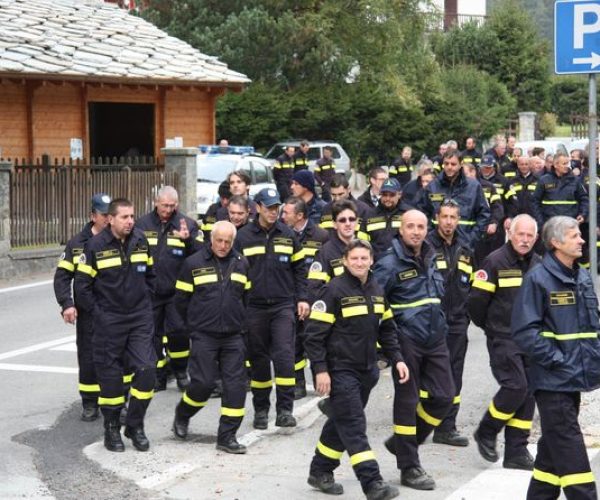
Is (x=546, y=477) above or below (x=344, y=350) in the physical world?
below

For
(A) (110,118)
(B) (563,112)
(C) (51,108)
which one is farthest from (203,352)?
(B) (563,112)

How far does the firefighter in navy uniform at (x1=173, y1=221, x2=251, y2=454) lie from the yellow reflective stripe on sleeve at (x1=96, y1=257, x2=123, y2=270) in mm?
519

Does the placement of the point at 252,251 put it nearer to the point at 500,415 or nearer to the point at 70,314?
the point at 70,314

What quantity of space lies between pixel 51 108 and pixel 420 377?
19698 mm

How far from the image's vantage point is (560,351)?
7031 mm

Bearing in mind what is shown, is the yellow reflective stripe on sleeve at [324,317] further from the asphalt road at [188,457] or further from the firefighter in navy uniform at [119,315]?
the firefighter in navy uniform at [119,315]

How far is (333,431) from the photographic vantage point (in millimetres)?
8148

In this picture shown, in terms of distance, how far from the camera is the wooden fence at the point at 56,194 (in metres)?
21.1

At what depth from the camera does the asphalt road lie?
8.35 metres

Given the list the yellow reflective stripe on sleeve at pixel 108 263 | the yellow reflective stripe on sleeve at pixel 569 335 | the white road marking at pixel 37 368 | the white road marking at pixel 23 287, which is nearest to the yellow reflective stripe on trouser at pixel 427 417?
the yellow reflective stripe on sleeve at pixel 569 335

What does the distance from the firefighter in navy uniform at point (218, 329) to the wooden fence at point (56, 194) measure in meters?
11.9

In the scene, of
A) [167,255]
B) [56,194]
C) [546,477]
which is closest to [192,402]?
[167,255]

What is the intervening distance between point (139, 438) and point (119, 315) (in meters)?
0.97

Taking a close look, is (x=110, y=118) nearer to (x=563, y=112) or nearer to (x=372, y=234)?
(x=372, y=234)
